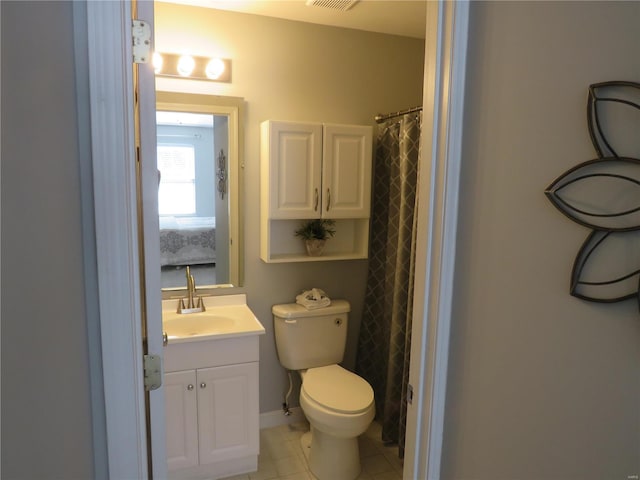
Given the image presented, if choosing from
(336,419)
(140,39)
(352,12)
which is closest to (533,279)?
(140,39)

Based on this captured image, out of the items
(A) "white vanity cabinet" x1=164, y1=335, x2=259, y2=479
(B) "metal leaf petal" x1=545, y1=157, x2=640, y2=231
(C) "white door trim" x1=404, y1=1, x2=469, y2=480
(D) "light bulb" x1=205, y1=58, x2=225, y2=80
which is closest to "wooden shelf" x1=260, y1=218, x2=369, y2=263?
(A) "white vanity cabinet" x1=164, y1=335, x2=259, y2=479

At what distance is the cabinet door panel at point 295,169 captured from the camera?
7.86ft

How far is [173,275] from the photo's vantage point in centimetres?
247

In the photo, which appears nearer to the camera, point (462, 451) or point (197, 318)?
point (462, 451)

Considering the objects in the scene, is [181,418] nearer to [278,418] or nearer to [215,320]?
[215,320]

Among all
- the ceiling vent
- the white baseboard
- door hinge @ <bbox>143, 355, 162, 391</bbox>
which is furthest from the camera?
the white baseboard

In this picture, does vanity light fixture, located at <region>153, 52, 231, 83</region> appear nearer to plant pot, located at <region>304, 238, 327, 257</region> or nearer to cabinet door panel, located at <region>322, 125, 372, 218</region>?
cabinet door panel, located at <region>322, 125, 372, 218</region>

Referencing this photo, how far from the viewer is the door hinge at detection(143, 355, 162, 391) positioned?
106 cm

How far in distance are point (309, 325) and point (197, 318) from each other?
63cm

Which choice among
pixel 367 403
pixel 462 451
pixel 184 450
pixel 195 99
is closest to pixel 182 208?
pixel 195 99

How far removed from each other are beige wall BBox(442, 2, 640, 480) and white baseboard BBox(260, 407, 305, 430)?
5.83 feet

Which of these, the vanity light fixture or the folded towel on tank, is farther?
the folded towel on tank

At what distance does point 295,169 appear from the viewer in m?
2.45

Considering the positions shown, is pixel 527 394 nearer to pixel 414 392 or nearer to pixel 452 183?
pixel 414 392
